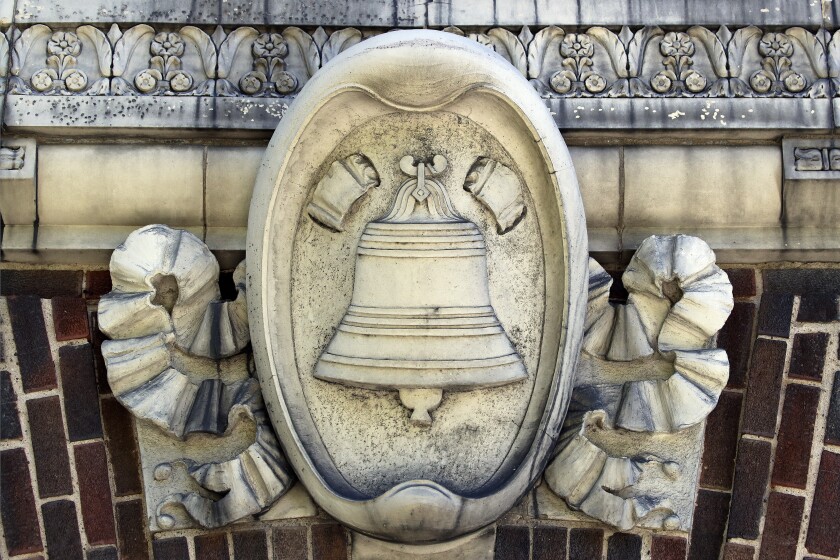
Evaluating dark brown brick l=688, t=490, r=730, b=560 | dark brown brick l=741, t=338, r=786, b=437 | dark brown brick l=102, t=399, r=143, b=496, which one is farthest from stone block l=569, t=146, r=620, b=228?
dark brown brick l=102, t=399, r=143, b=496

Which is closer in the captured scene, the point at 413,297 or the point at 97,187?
the point at 413,297

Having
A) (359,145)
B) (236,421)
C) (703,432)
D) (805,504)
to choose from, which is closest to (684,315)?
(703,432)

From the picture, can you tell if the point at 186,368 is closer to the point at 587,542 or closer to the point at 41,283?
the point at 41,283

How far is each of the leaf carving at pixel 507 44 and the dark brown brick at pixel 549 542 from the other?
1245 millimetres

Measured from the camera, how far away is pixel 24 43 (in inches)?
143

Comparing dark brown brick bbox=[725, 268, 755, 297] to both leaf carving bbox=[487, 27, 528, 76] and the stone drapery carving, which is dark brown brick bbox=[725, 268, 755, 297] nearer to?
the stone drapery carving

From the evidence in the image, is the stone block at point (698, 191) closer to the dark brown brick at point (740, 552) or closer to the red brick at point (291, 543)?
the dark brown brick at point (740, 552)

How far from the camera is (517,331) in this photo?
11.2 ft

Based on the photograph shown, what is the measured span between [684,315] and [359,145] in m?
0.93

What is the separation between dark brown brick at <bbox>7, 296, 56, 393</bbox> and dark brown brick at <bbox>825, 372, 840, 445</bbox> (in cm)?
202

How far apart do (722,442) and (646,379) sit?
0.94 feet

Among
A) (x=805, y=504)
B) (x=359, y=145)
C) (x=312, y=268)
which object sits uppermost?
(x=359, y=145)

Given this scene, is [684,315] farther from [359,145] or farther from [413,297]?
[359,145]

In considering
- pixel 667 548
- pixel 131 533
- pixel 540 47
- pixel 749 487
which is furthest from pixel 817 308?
pixel 131 533
